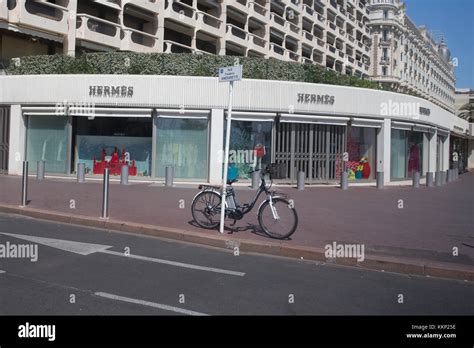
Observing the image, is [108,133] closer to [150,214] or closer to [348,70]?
[150,214]

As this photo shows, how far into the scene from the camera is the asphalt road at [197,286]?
5293 millimetres

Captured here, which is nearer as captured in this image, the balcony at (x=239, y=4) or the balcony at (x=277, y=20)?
the balcony at (x=239, y=4)

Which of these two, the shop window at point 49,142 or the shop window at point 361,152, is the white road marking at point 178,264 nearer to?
the shop window at point 49,142

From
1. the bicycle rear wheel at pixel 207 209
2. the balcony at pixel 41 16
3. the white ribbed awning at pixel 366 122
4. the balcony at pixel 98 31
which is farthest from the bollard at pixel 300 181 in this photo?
the balcony at pixel 41 16

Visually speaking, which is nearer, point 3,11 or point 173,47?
point 3,11

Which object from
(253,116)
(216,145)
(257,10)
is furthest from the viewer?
(257,10)

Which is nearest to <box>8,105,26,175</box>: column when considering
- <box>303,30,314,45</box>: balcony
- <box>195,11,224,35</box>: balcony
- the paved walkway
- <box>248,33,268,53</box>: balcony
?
the paved walkway

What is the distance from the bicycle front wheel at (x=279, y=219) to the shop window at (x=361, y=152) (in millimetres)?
13669

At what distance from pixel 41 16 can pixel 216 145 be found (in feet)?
38.1

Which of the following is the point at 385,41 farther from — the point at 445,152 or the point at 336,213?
the point at 336,213

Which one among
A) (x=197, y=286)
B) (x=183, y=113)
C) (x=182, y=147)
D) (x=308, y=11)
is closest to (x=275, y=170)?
(x=197, y=286)

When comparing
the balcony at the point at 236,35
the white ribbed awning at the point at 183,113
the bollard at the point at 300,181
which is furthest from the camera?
the balcony at the point at 236,35

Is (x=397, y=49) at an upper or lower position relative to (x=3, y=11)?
upper

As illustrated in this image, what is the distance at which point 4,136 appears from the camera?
69.2 feet
